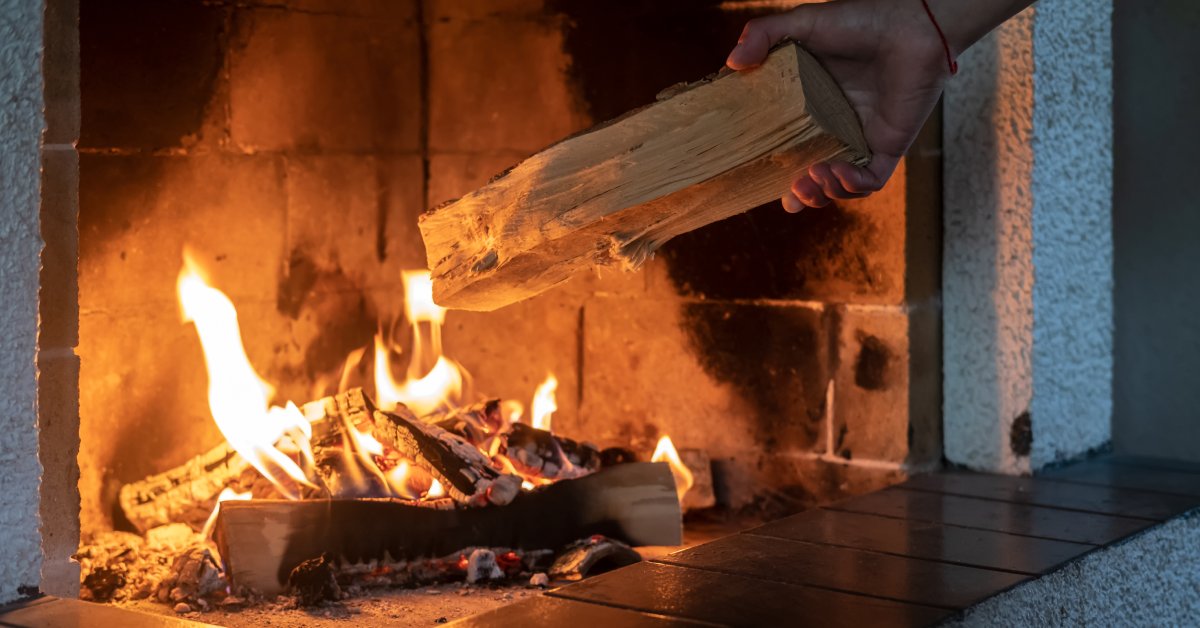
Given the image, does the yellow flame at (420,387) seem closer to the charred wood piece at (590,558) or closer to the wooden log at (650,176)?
the charred wood piece at (590,558)

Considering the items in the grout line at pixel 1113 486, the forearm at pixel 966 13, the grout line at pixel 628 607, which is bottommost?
the grout line at pixel 628 607

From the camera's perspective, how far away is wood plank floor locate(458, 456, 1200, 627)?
2.20 meters

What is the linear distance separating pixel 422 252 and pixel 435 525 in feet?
3.94

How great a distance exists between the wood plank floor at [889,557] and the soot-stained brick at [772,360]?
309 millimetres

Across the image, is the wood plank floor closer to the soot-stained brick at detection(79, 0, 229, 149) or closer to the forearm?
the forearm

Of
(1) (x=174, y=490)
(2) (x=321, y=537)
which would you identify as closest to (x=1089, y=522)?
(2) (x=321, y=537)

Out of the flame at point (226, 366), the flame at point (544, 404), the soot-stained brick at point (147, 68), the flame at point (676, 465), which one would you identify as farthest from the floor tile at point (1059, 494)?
the soot-stained brick at point (147, 68)

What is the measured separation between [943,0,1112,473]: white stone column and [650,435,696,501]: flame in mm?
622

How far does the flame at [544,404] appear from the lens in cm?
378

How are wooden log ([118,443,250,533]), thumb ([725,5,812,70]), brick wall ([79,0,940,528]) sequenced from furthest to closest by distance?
brick wall ([79,0,940,528]), wooden log ([118,443,250,533]), thumb ([725,5,812,70])

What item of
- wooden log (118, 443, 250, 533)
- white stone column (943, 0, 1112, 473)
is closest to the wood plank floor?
white stone column (943, 0, 1112, 473)

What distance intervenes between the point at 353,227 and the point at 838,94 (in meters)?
1.70

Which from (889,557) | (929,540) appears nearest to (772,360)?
(929,540)

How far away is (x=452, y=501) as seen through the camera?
9.59ft
